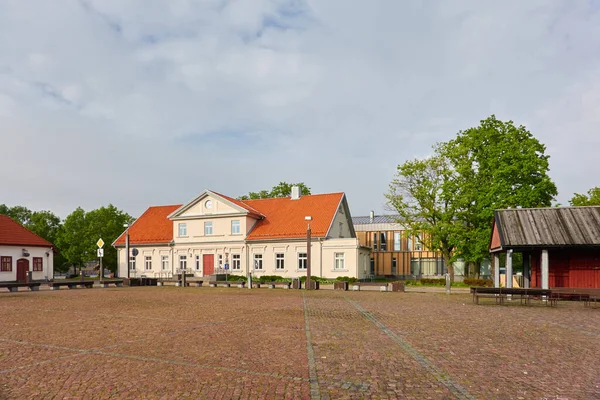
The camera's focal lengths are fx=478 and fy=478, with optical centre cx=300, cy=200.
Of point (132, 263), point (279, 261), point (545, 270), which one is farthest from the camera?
point (132, 263)

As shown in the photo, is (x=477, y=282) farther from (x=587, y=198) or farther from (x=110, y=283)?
(x=110, y=283)

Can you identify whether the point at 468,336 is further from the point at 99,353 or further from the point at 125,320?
the point at 125,320

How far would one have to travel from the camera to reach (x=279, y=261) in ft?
145

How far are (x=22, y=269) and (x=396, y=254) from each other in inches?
1770

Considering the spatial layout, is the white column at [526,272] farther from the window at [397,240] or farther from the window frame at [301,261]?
the window at [397,240]

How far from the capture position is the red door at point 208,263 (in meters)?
46.6

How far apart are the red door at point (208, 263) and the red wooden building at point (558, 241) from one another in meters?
28.5

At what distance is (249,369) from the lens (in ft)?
26.2

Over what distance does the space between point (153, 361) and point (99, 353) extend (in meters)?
1.43

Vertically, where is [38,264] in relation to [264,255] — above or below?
below

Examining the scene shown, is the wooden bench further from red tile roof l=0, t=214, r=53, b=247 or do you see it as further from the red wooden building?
red tile roof l=0, t=214, r=53, b=247

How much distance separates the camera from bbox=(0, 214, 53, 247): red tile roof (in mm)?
43084

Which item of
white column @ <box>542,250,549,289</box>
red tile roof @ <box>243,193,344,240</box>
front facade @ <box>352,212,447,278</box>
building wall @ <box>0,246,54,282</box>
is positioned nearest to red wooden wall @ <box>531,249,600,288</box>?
white column @ <box>542,250,549,289</box>

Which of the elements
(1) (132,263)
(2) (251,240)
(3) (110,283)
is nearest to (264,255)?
(2) (251,240)
